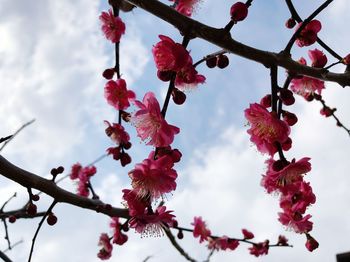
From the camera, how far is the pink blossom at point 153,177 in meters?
1.58

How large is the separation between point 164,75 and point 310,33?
0.76m

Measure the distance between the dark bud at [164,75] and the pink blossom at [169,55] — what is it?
0.02m

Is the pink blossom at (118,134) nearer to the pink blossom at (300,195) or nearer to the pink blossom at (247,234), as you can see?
A: the pink blossom at (300,195)

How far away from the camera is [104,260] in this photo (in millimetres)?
4434

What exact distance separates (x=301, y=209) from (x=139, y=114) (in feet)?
3.82

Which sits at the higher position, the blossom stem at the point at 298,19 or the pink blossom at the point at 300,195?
the blossom stem at the point at 298,19

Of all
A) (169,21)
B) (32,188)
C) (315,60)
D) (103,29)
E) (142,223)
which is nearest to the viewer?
(169,21)

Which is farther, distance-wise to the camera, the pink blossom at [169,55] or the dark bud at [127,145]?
the dark bud at [127,145]

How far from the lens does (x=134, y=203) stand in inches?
67.5

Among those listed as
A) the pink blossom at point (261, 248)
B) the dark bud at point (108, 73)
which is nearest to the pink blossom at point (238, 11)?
the dark bud at point (108, 73)

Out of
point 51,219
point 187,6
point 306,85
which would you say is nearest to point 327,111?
point 306,85

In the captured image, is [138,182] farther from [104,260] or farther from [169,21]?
[104,260]

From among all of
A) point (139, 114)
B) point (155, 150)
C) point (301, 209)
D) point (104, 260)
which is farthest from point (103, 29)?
point (104, 260)

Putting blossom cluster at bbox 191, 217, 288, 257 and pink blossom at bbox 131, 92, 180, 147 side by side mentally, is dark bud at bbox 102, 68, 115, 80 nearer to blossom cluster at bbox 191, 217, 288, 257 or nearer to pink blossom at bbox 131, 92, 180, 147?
pink blossom at bbox 131, 92, 180, 147
